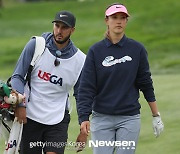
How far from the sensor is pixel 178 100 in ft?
46.2

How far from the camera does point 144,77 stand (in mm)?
6598

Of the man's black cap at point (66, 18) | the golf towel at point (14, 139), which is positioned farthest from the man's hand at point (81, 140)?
the man's black cap at point (66, 18)

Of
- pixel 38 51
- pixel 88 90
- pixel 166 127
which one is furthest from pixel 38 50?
pixel 166 127

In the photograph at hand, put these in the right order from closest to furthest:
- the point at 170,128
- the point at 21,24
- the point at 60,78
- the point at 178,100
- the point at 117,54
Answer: the point at 117,54 < the point at 60,78 < the point at 170,128 < the point at 178,100 < the point at 21,24

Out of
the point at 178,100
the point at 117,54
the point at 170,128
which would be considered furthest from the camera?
the point at 178,100

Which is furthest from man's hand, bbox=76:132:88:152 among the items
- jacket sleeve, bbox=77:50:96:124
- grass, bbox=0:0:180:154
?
grass, bbox=0:0:180:154

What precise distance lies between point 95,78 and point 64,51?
75 centimetres

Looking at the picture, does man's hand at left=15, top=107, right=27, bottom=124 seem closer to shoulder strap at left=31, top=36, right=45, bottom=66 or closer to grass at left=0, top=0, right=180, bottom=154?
shoulder strap at left=31, top=36, right=45, bottom=66

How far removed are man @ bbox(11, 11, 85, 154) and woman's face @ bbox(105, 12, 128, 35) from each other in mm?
570

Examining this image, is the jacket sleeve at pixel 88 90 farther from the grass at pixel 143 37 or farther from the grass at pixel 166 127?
the grass at pixel 143 37

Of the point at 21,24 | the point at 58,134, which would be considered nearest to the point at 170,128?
the point at 58,134

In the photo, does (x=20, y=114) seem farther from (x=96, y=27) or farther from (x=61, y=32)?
(x=96, y=27)

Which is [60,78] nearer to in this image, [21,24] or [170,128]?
[170,128]

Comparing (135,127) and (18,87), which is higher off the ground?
(18,87)
